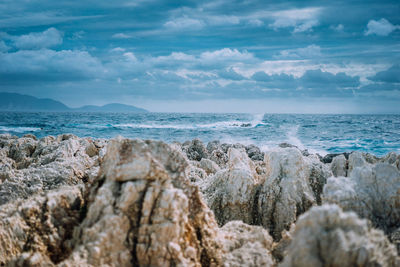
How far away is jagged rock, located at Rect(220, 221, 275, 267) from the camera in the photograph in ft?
9.78

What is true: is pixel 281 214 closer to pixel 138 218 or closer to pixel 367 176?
pixel 367 176

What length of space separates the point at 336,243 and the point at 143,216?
5.00 ft

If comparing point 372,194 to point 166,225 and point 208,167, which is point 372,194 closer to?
point 166,225

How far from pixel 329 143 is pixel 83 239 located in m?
29.7

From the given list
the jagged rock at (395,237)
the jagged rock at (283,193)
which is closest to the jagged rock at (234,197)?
the jagged rock at (283,193)

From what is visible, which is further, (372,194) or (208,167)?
(208,167)

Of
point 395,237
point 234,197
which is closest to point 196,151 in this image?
point 234,197

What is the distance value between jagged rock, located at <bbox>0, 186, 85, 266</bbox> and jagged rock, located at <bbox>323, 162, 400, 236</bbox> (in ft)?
8.38

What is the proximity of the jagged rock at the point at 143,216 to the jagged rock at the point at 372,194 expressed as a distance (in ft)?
4.55

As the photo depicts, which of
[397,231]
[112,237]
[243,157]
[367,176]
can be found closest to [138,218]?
[112,237]

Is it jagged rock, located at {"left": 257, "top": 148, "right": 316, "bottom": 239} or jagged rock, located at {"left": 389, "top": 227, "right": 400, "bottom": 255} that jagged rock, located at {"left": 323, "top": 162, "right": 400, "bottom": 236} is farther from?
jagged rock, located at {"left": 257, "top": 148, "right": 316, "bottom": 239}

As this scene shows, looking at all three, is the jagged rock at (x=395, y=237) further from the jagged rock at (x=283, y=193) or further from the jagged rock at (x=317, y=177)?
the jagged rock at (x=317, y=177)

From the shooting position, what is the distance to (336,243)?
2268 mm

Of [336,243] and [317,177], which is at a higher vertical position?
[336,243]
